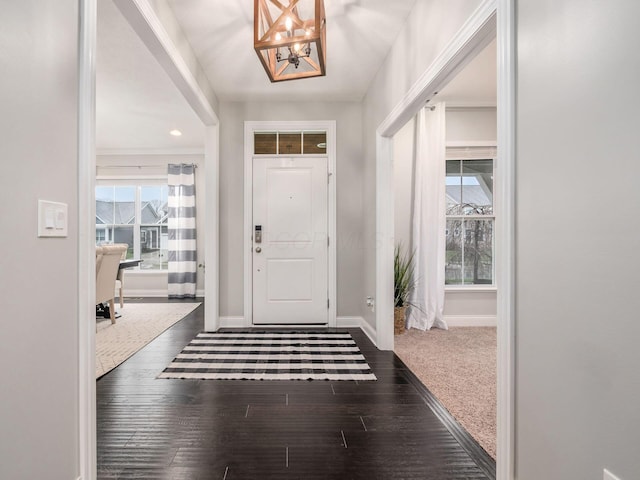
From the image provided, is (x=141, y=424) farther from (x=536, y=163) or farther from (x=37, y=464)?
(x=536, y=163)

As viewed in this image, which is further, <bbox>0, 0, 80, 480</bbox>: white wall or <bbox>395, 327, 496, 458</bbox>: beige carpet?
<bbox>395, 327, 496, 458</bbox>: beige carpet

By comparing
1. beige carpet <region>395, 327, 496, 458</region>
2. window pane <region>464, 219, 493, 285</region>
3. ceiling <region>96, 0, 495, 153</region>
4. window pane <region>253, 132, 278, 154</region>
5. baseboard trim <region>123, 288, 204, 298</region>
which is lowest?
beige carpet <region>395, 327, 496, 458</region>

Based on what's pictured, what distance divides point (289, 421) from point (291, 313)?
2.04 meters

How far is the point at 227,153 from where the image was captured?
386cm

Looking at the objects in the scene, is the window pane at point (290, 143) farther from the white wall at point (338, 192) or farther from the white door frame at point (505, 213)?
the white door frame at point (505, 213)

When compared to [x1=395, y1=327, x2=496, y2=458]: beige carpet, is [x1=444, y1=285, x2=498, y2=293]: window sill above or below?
above

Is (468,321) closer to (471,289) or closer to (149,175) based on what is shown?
(471,289)

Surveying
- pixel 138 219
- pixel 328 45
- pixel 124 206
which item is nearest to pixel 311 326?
pixel 328 45

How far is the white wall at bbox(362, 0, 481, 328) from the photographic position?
1.83 meters

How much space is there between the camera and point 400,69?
260cm

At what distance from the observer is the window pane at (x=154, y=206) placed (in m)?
6.30

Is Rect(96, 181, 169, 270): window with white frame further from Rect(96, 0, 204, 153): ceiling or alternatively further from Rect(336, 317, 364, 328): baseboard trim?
Rect(336, 317, 364, 328): baseboard trim

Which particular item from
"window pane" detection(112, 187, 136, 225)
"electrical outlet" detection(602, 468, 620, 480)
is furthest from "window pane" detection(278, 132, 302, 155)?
"window pane" detection(112, 187, 136, 225)

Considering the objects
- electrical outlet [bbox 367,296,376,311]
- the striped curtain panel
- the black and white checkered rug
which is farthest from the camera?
the striped curtain panel
